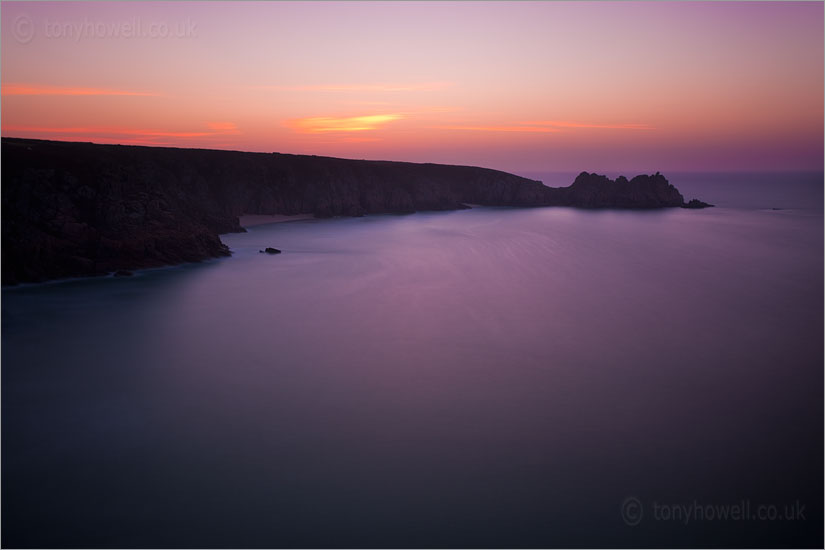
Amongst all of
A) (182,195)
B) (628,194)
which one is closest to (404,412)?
(182,195)

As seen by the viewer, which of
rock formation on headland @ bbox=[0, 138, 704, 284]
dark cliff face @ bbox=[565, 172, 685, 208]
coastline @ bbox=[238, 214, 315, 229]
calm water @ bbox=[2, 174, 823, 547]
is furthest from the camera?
dark cliff face @ bbox=[565, 172, 685, 208]

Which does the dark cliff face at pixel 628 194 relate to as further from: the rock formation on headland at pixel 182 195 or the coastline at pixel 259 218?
the coastline at pixel 259 218

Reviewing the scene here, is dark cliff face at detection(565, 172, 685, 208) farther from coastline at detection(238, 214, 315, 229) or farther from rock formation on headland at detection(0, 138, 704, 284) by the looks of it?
coastline at detection(238, 214, 315, 229)

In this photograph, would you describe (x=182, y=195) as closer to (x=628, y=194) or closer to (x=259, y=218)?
(x=259, y=218)

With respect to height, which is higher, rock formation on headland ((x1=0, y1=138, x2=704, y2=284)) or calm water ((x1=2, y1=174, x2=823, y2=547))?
rock formation on headland ((x1=0, y1=138, x2=704, y2=284))

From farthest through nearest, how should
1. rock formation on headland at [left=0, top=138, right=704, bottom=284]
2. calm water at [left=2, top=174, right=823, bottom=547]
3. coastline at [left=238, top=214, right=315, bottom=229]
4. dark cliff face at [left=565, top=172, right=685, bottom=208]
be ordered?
1. dark cliff face at [left=565, top=172, right=685, bottom=208]
2. coastline at [left=238, top=214, right=315, bottom=229]
3. rock formation on headland at [left=0, top=138, right=704, bottom=284]
4. calm water at [left=2, top=174, right=823, bottom=547]

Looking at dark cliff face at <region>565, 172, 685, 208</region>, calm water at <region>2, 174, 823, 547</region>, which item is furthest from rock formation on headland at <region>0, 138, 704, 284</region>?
calm water at <region>2, 174, 823, 547</region>
